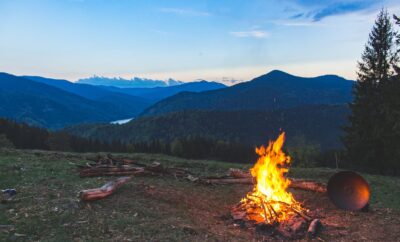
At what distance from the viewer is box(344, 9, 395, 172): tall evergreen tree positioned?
30469 mm

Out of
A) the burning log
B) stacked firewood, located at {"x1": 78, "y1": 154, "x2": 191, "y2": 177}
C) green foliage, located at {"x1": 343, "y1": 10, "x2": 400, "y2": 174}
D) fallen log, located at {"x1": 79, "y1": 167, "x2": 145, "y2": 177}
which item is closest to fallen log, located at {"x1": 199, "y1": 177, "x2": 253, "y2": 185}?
the burning log

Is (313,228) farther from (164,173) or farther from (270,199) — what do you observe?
(164,173)

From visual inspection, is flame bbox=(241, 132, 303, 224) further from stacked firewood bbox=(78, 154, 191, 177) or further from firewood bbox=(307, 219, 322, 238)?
stacked firewood bbox=(78, 154, 191, 177)

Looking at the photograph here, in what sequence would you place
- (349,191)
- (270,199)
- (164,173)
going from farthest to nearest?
(164,173)
(349,191)
(270,199)

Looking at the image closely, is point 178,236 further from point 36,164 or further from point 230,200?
point 36,164

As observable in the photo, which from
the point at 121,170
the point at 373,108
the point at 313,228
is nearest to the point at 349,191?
the point at 313,228

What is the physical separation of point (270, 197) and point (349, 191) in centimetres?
322

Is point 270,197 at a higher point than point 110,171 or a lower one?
lower

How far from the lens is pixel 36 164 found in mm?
17531

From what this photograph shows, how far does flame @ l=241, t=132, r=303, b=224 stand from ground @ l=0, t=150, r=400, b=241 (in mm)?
858

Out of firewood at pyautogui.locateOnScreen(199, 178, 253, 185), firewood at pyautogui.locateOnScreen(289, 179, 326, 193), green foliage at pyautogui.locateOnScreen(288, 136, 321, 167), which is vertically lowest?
green foliage at pyautogui.locateOnScreen(288, 136, 321, 167)

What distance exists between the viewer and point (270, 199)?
12242 millimetres

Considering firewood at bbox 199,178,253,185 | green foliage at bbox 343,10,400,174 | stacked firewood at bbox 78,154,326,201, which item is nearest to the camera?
stacked firewood at bbox 78,154,326,201

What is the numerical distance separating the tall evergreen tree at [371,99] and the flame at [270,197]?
19810 mm
